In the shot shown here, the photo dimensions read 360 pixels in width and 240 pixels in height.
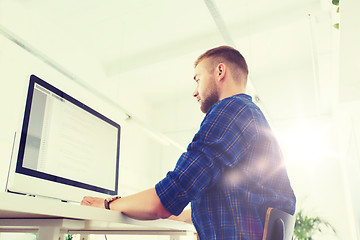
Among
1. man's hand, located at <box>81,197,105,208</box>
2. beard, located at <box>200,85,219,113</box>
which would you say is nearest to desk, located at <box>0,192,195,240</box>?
man's hand, located at <box>81,197,105,208</box>

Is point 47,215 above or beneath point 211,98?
beneath

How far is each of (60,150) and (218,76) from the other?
63cm

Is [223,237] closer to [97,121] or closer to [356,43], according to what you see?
[97,121]

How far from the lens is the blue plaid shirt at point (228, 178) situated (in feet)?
2.66

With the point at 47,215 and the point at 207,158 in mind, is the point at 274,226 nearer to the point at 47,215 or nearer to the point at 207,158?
the point at 207,158

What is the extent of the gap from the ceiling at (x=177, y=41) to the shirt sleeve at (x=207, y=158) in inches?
78.4

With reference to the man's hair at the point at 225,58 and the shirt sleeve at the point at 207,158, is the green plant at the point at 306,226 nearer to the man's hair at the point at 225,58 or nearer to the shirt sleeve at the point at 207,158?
the man's hair at the point at 225,58

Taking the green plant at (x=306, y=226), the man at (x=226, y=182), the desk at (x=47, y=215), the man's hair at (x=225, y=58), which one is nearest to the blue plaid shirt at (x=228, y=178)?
the man at (x=226, y=182)

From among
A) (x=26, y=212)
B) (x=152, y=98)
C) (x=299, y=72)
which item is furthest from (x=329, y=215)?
(x=26, y=212)

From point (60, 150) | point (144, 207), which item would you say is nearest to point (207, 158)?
point (144, 207)

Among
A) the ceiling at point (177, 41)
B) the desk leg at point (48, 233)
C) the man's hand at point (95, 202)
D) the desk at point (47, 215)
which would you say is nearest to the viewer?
the desk at point (47, 215)

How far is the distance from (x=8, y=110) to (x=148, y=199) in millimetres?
2721

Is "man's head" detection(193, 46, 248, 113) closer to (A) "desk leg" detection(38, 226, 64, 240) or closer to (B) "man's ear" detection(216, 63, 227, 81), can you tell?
(B) "man's ear" detection(216, 63, 227, 81)

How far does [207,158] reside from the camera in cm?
82
